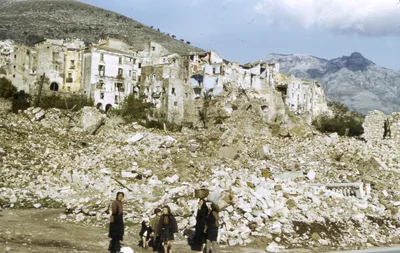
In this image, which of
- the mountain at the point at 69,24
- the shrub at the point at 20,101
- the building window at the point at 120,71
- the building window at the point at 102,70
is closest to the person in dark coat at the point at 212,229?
the shrub at the point at 20,101

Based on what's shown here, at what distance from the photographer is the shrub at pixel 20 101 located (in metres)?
41.7

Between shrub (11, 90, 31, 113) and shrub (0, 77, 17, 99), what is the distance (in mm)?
478

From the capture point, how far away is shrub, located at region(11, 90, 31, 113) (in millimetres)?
41688

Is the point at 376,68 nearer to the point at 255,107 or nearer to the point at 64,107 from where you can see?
the point at 255,107

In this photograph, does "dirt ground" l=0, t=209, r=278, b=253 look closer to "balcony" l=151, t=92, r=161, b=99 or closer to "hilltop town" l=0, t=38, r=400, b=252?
"hilltop town" l=0, t=38, r=400, b=252

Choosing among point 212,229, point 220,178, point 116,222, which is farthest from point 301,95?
point 116,222

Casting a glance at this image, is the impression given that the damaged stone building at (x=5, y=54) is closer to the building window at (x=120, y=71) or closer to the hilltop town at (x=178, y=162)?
the hilltop town at (x=178, y=162)

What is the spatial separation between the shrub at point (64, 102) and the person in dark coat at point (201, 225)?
112 feet

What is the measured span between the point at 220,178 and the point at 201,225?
983cm

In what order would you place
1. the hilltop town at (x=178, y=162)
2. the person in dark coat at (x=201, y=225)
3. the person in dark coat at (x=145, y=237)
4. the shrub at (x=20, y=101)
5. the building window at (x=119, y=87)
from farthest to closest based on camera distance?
1. the building window at (x=119, y=87)
2. the shrub at (x=20, y=101)
3. the hilltop town at (x=178, y=162)
4. the person in dark coat at (x=145, y=237)
5. the person in dark coat at (x=201, y=225)

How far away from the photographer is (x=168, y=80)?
5128cm

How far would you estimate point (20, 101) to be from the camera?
4284 cm

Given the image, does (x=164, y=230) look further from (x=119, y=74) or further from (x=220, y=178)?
(x=119, y=74)

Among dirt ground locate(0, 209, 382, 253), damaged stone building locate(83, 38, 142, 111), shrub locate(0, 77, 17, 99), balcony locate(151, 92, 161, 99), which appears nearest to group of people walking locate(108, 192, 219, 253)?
dirt ground locate(0, 209, 382, 253)
